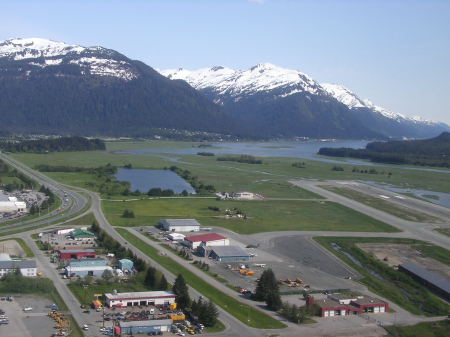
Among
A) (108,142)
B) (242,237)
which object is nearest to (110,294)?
(242,237)

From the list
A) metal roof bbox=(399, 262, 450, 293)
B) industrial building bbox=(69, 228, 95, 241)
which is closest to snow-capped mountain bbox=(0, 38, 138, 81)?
industrial building bbox=(69, 228, 95, 241)

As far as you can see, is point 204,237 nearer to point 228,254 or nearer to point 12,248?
point 228,254

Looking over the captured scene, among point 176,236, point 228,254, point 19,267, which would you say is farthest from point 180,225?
point 19,267

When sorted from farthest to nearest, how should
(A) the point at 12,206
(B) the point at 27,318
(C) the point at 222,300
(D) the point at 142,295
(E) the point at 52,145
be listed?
(E) the point at 52,145 → (A) the point at 12,206 → (C) the point at 222,300 → (D) the point at 142,295 → (B) the point at 27,318

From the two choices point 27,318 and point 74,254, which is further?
point 74,254

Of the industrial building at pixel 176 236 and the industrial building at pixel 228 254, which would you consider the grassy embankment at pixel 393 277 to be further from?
the industrial building at pixel 176 236

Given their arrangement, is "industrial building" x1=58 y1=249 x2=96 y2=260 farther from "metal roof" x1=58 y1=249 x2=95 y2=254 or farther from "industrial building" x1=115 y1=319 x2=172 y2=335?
"industrial building" x1=115 y1=319 x2=172 y2=335

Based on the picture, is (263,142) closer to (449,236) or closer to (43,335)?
(449,236)
